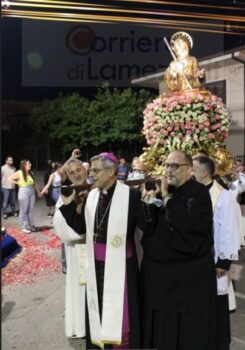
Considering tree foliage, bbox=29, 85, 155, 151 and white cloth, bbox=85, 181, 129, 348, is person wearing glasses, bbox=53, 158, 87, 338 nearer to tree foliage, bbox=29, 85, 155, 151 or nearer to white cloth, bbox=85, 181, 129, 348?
white cloth, bbox=85, 181, 129, 348

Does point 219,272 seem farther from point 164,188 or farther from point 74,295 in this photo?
point 74,295

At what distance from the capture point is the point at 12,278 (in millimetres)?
5672

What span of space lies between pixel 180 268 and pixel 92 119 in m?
10.4

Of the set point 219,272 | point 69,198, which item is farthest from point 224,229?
point 69,198

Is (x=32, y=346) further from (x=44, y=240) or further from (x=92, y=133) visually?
(x=92, y=133)

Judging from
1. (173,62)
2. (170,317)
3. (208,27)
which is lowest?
(170,317)

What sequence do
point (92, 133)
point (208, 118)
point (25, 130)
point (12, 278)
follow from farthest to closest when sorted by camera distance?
point (25, 130), point (92, 133), point (12, 278), point (208, 118)

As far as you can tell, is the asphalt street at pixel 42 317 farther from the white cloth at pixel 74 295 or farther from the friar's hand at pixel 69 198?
the friar's hand at pixel 69 198

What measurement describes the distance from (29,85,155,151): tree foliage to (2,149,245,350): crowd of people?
7.12 metres

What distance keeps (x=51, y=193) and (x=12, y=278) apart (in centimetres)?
386

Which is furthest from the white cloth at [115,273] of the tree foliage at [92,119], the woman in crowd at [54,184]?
the tree foliage at [92,119]

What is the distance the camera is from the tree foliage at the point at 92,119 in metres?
11.2

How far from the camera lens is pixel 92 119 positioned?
12.8 m

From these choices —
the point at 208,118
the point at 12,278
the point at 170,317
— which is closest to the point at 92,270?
the point at 170,317
